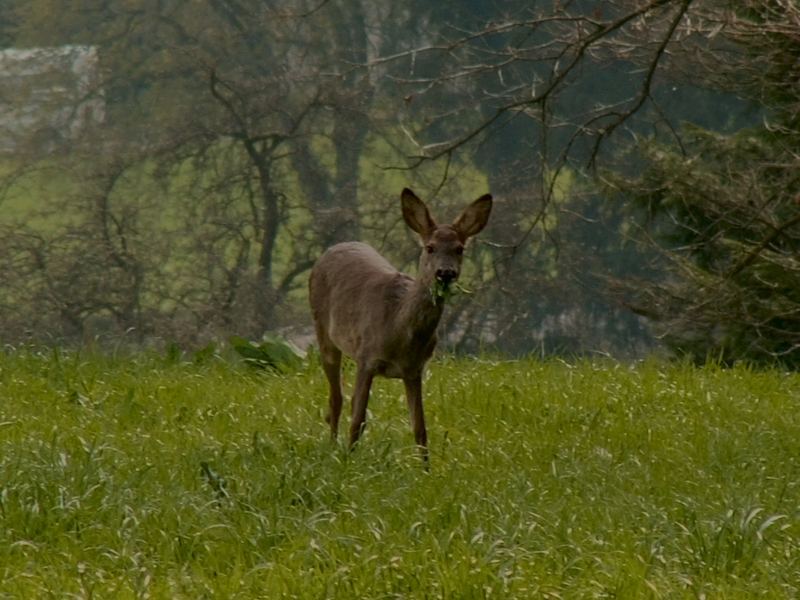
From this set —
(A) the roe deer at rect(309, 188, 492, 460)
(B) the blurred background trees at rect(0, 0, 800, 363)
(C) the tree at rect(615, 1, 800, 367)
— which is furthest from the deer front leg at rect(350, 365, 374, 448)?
(B) the blurred background trees at rect(0, 0, 800, 363)

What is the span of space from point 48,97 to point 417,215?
25.5 meters

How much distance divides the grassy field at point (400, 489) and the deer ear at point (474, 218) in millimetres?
1071

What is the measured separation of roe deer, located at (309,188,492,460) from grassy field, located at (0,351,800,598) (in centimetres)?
26

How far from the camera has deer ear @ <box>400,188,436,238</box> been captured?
793 centimetres

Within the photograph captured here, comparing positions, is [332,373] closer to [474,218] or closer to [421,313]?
[421,313]

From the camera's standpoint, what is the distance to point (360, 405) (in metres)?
8.05

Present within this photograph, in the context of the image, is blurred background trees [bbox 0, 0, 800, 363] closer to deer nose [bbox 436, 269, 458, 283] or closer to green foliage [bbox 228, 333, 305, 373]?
green foliage [bbox 228, 333, 305, 373]

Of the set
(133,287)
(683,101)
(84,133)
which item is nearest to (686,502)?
(133,287)

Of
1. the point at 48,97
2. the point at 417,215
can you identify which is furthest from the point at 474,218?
the point at 48,97

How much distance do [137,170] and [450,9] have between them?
8.28 meters

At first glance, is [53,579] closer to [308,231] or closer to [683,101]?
[308,231]

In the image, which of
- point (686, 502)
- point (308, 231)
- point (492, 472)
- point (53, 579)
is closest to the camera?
point (53, 579)

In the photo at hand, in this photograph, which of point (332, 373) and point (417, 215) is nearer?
point (417, 215)

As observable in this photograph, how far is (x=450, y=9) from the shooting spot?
33.8 meters
